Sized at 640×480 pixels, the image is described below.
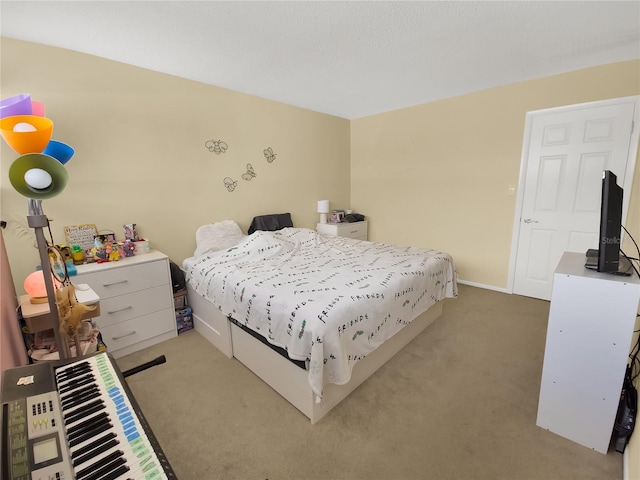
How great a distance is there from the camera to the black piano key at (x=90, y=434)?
27.5 inches

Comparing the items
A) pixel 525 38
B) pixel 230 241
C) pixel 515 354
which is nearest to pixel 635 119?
pixel 525 38

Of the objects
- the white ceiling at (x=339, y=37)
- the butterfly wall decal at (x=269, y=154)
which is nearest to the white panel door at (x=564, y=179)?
the white ceiling at (x=339, y=37)

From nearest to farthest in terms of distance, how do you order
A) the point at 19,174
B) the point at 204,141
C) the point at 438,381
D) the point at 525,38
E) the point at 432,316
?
1. the point at 19,174
2. the point at 438,381
3. the point at 525,38
4. the point at 432,316
5. the point at 204,141

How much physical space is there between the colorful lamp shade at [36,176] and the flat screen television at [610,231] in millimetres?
2284

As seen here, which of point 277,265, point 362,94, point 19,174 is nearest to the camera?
point 19,174

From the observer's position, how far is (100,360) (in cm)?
102

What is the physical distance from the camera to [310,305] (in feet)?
5.58

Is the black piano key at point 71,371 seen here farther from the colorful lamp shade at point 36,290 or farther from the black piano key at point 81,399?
the colorful lamp shade at point 36,290

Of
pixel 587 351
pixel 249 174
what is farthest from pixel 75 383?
pixel 249 174

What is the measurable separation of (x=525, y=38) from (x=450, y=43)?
1.82ft

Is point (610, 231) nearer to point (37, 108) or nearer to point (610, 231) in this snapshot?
point (610, 231)

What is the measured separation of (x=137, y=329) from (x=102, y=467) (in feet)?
6.71

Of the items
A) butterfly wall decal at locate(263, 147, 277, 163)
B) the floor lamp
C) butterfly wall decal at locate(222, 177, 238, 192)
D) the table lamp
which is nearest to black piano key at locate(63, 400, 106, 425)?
the floor lamp

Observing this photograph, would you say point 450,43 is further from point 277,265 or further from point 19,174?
point 19,174
